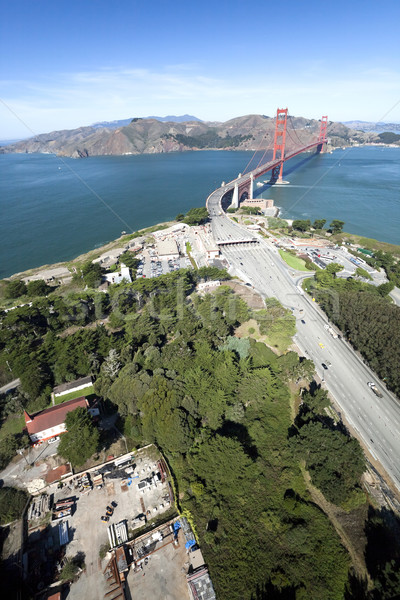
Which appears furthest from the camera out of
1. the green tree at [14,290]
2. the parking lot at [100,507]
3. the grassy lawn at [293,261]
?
the grassy lawn at [293,261]

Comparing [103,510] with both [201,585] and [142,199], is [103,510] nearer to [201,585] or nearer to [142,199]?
[201,585]

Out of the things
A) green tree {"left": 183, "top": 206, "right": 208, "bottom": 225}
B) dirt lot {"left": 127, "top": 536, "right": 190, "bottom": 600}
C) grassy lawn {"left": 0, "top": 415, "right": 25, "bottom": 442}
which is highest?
green tree {"left": 183, "top": 206, "right": 208, "bottom": 225}

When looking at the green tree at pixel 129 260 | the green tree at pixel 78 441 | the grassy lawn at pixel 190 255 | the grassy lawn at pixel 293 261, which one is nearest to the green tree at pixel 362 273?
the grassy lawn at pixel 293 261

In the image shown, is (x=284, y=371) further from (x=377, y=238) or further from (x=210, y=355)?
(x=377, y=238)

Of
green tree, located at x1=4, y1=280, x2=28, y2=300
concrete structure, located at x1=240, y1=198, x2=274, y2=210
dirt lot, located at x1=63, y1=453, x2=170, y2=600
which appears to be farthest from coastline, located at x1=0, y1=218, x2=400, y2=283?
dirt lot, located at x1=63, y1=453, x2=170, y2=600

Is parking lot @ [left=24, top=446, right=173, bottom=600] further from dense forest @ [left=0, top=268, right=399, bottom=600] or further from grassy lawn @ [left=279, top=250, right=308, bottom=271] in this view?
grassy lawn @ [left=279, top=250, right=308, bottom=271]

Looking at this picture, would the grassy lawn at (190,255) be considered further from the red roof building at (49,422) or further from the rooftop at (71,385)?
the red roof building at (49,422)
